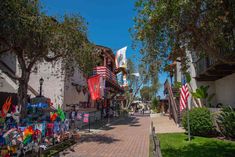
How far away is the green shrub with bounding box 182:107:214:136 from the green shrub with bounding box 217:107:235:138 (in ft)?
1.97

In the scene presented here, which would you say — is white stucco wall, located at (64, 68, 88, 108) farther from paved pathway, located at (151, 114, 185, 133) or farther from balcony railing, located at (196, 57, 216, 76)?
balcony railing, located at (196, 57, 216, 76)

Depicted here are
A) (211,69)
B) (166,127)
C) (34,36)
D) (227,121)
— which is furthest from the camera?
(166,127)

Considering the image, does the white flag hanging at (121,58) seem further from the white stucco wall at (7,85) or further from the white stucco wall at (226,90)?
the white stucco wall at (7,85)

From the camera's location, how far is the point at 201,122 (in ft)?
42.0

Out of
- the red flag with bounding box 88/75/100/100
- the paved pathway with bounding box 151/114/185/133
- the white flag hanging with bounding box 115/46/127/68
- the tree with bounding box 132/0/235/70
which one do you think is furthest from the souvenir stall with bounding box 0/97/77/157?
Answer: the white flag hanging with bounding box 115/46/127/68

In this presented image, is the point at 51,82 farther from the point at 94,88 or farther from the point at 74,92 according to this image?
the point at 94,88

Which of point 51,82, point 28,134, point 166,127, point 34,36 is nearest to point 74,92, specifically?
point 51,82

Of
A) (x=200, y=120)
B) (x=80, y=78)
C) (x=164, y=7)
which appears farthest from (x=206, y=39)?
(x=80, y=78)

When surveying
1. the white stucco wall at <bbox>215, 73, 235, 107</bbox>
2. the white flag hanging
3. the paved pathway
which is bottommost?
the paved pathway

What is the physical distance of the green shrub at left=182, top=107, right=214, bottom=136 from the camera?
41.8 feet

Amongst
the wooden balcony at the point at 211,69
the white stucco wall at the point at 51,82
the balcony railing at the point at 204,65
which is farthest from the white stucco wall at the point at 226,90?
the white stucco wall at the point at 51,82

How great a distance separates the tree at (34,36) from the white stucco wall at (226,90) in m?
9.52

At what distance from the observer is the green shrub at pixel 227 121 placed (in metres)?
11.0

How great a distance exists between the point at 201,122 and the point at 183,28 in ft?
23.0
